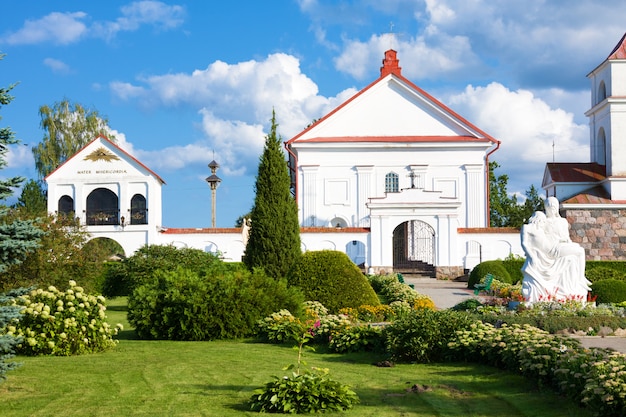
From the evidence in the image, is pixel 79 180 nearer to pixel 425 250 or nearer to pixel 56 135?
pixel 56 135

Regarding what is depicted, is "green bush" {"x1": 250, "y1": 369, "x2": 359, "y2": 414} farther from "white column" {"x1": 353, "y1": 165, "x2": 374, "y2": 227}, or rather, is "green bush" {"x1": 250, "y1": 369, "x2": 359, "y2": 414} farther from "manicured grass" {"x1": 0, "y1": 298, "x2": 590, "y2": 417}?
"white column" {"x1": 353, "y1": 165, "x2": 374, "y2": 227}

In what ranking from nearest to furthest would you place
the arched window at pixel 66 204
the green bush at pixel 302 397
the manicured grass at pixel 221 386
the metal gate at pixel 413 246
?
1. the green bush at pixel 302 397
2. the manicured grass at pixel 221 386
3. the metal gate at pixel 413 246
4. the arched window at pixel 66 204

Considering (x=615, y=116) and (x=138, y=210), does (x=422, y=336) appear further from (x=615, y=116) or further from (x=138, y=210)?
(x=615, y=116)

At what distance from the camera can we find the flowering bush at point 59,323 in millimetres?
12359

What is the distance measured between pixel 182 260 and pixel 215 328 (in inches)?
405

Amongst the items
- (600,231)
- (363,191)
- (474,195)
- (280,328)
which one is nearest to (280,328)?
(280,328)

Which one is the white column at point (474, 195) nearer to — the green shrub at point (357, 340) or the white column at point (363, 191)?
the white column at point (363, 191)

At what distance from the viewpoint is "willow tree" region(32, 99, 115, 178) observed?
51594 millimetres

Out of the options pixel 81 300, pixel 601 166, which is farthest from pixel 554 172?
pixel 81 300

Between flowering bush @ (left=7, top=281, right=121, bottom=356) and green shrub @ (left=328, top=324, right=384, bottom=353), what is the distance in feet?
12.9

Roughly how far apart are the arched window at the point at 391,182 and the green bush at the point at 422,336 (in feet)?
102

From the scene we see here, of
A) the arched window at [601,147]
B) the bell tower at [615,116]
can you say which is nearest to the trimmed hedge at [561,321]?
the bell tower at [615,116]

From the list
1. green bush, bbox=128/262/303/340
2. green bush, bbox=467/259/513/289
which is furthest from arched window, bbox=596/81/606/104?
green bush, bbox=128/262/303/340

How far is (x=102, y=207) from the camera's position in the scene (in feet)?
134
